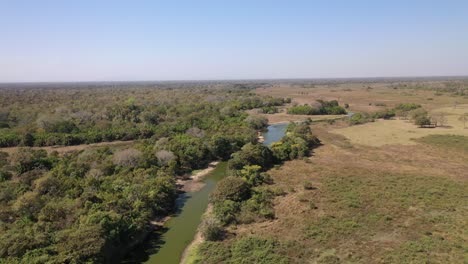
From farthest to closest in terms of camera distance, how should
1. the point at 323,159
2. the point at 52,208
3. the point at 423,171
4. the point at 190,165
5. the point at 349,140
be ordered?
the point at 349,140, the point at 323,159, the point at 190,165, the point at 423,171, the point at 52,208

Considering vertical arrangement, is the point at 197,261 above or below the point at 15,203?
below

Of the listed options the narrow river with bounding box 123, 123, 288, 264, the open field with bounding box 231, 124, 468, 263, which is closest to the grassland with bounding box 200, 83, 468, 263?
the open field with bounding box 231, 124, 468, 263

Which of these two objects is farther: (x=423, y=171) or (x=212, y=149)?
(x=212, y=149)

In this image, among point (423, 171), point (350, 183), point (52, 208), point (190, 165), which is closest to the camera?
point (52, 208)

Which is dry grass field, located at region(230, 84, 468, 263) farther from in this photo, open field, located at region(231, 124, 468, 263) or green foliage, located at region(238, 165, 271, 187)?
green foliage, located at region(238, 165, 271, 187)

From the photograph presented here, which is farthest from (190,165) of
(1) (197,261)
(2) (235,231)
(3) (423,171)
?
(3) (423,171)

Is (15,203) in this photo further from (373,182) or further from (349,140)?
(349,140)

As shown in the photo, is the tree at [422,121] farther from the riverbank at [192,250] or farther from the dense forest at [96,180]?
the riverbank at [192,250]

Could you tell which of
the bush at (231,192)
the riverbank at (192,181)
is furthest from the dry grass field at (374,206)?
the riverbank at (192,181)
